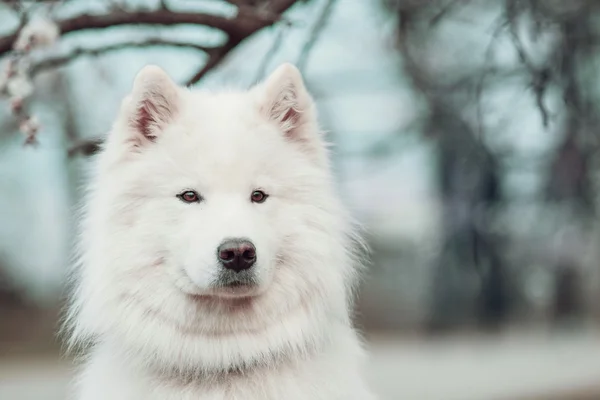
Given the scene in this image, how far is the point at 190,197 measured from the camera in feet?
11.1

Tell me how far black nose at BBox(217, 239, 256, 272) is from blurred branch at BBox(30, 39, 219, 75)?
2.38 m

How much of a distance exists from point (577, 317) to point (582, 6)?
1402 centimetres

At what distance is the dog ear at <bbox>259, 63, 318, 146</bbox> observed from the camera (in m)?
3.68

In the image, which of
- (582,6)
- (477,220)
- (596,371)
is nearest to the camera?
(582,6)

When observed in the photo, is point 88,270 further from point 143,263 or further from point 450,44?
point 450,44

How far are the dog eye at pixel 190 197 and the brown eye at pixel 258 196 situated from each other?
23 cm

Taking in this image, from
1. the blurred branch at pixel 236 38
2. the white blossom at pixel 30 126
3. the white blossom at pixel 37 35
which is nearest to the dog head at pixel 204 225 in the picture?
the white blossom at pixel 30 126

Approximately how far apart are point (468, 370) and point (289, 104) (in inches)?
439

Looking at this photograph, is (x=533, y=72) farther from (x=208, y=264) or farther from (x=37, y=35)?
(x=37, y=35)

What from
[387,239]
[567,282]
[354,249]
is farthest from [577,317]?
[354,249]

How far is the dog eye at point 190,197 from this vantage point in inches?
132

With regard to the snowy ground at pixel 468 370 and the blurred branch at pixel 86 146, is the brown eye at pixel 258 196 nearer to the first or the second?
the blurred branch at pixel 86 146

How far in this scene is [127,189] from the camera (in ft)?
11.3

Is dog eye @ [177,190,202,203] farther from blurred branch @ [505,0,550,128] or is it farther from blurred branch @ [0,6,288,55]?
blurred branch @ [505,0,550,128]
